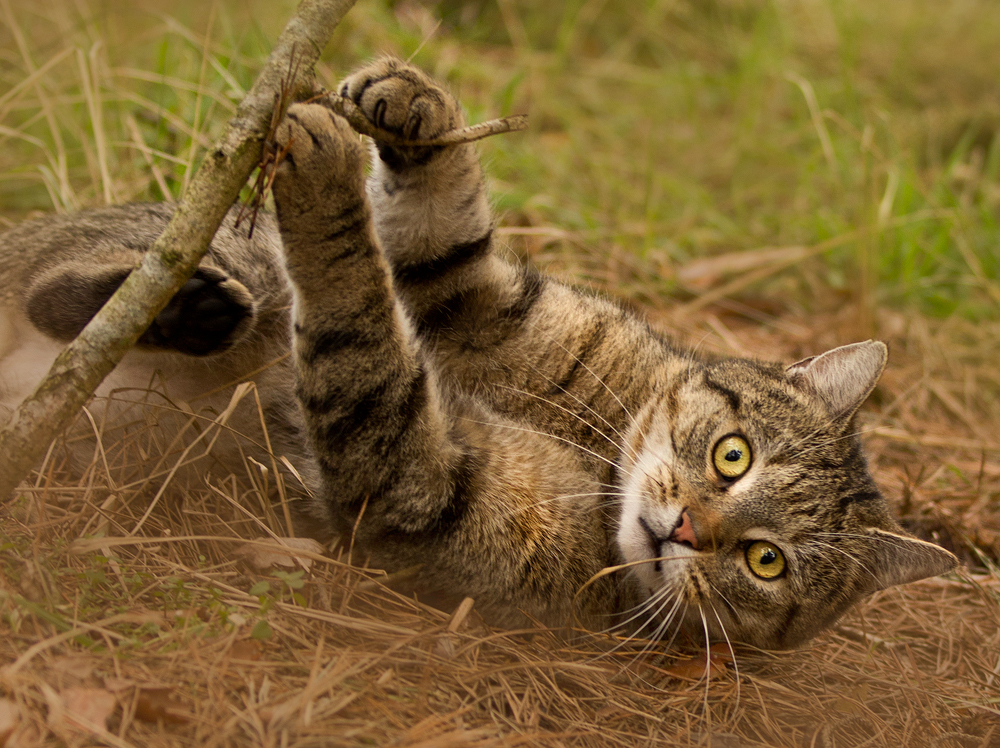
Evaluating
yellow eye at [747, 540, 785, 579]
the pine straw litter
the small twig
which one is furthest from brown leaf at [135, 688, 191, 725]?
yellow eye at [747, 540, 785, 579]

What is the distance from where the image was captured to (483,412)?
6.81 ft

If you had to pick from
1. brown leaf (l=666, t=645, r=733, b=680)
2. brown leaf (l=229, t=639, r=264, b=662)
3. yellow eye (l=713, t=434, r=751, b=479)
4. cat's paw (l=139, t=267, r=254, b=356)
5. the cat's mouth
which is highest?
yellow eye (l=713, t=434, r=751, b=479)

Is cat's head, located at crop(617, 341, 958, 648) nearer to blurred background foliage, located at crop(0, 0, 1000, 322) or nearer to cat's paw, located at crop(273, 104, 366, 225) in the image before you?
cat's paw, located at crop(273, 104, 366, 225)

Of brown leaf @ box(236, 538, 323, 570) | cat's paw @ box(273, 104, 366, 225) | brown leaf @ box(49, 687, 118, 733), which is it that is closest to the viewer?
brown leaf @ box(49, 687, 118, 733)

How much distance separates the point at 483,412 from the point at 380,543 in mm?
484

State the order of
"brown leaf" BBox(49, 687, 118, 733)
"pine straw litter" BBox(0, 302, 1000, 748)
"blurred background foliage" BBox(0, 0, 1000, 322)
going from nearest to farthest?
"brown leaf" BBox(49, 687, 118, 733)
"pine straw litter" BBox(0, 302, 1000, 748)
"blurred background foliage" BBox(0, 0, 1000, 322)

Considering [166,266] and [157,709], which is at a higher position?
[166,266]

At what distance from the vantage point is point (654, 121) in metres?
5.24

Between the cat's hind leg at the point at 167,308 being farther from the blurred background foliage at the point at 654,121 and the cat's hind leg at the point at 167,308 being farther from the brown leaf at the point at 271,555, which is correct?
the blurred background foliage at the point at 654,121

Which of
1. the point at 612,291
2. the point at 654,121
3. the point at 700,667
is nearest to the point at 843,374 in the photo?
the point at 700,667

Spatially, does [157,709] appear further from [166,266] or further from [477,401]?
[477,401]

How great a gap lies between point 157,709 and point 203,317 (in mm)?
927

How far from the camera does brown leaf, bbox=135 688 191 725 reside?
46.2 inches

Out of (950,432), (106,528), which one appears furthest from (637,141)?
(106,528)
